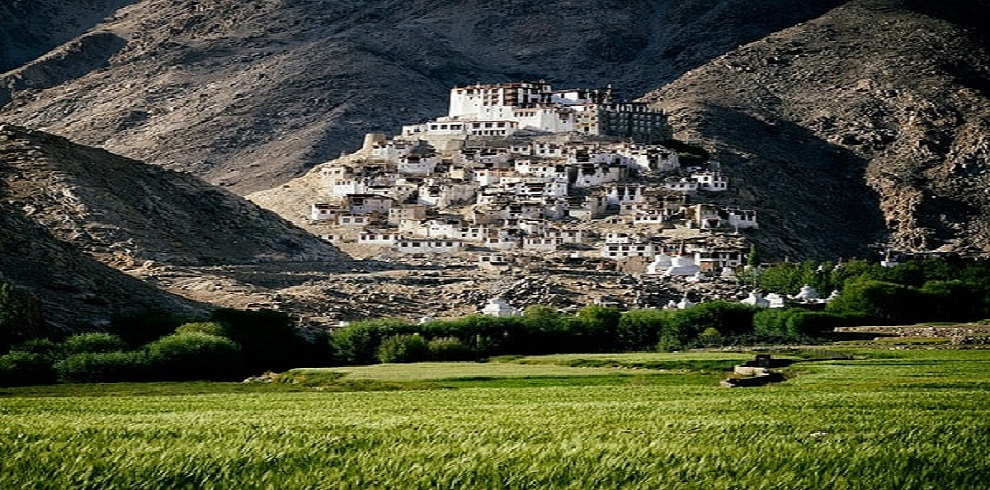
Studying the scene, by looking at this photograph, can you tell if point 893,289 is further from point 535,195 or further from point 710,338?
point 535,195

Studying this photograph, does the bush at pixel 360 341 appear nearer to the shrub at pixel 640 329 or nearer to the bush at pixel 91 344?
the bush at pixel 91 344

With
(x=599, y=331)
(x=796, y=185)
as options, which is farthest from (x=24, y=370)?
(x=796, y=185)

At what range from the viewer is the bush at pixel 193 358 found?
183 ft

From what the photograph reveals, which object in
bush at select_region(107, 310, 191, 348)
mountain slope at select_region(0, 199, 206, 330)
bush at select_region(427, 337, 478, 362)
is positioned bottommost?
bush at select_region(427, 337, 478, 362)

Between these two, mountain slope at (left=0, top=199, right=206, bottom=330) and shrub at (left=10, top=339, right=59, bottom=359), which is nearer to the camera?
shrub at (left=10, top=339, right=59, bottom=359)

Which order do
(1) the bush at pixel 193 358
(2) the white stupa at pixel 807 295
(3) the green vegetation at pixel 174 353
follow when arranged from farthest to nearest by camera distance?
(2) the white stupa at pixel 807 295 < (1) the bush at pixel 193 358 < (3) the green vegetation at pixel 174 353

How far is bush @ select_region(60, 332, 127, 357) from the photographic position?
57.7 meters

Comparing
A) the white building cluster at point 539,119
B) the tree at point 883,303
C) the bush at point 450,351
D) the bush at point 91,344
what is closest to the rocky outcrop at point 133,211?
the bush at point 450,351

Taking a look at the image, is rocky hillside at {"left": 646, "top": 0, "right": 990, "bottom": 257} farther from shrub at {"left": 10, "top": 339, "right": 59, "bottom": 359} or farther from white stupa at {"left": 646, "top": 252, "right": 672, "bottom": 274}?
shrub at {"left": 10, "top": 339, "right": 59, "bottom": 359}

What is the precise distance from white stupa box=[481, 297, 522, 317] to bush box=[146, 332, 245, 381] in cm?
2735

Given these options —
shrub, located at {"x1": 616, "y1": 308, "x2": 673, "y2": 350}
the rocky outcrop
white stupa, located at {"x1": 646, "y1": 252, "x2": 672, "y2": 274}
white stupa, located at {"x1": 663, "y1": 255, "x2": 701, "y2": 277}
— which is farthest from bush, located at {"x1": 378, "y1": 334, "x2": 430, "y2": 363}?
white stupa, located at {"x1": 646, "y1": 252, "x2": 672, "y2": 274}

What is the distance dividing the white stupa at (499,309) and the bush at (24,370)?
114 feet

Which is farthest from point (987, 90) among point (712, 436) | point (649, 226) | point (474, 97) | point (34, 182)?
point (712, 436)

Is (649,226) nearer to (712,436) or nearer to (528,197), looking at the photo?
(528,197)
